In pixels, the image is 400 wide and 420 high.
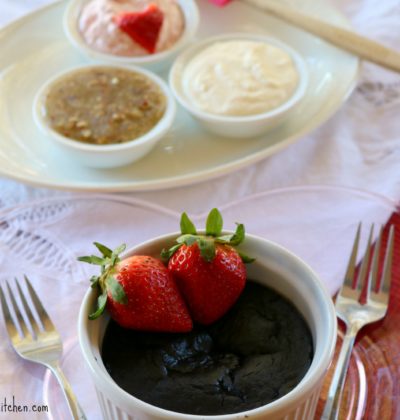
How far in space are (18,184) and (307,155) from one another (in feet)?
2.15

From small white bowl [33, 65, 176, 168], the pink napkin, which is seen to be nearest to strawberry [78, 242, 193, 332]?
small white bowl [33, 65, 176, 168]

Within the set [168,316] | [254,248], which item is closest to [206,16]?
[254,248]

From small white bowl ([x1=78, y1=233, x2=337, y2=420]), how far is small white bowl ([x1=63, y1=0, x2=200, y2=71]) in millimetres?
925

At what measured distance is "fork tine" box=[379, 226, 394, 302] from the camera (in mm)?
1019

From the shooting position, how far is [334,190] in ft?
4.08

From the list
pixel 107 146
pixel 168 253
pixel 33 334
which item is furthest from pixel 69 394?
pixel 107 146

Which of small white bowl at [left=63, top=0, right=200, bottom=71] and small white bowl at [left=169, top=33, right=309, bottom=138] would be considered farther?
small white bowl at [left=63, top=0, right=200, bottom=71]

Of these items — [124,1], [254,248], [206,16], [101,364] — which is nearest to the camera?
[101,364]

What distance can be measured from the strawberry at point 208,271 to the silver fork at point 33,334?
0.74ft

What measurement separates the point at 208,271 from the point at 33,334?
32cm

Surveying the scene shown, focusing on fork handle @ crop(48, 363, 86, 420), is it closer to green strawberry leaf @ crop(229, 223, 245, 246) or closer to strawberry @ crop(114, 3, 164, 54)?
green strawberry leaf @ crop(229, 223, 245, 246)

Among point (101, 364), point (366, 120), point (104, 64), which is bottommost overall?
point (366, 120)

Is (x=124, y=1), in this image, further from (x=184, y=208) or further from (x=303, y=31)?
(x=184, y=208)

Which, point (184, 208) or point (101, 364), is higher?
point (101, 364)
